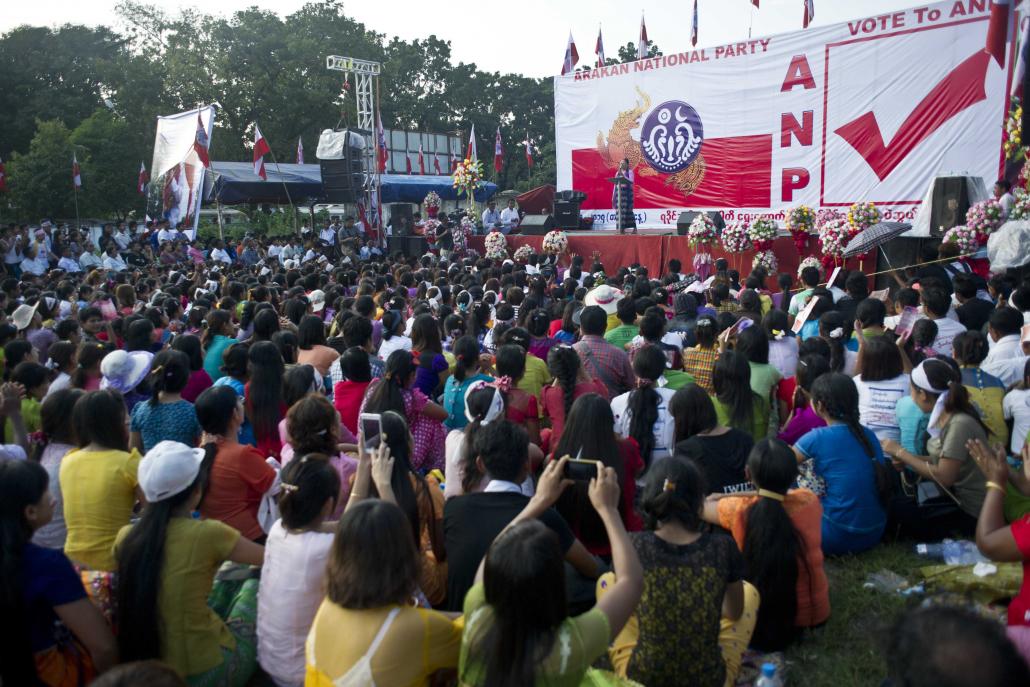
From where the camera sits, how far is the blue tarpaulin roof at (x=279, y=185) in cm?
2056

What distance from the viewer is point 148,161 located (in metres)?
28.0

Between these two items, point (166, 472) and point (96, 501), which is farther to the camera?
point (96, 501)

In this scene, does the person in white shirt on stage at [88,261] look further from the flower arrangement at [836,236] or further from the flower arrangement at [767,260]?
the flower arrangement at [836,236]

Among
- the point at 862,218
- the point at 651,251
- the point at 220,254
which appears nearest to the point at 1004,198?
the point at 862,218

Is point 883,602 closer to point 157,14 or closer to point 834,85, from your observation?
point 834,85

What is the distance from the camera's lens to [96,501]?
3.46m

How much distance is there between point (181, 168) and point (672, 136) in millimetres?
11889

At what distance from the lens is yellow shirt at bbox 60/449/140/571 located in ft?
11.3

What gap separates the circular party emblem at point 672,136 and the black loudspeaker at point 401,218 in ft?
21.5

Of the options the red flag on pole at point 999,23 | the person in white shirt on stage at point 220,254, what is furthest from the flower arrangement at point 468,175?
the red flag on pole at point 999,23

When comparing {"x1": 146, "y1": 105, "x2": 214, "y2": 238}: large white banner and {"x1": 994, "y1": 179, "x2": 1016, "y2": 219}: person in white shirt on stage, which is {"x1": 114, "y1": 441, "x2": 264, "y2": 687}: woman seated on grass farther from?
{"x1": 146, "y1": 105, "x2": 214, "y2": 238}: large white banner

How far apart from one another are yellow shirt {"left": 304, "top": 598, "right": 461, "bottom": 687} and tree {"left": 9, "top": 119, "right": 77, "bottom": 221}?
23.7 metres

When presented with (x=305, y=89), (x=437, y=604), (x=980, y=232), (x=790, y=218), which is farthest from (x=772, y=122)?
(x=305, y=89)

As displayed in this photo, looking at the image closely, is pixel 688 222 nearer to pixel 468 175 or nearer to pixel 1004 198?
pixel 468 175
